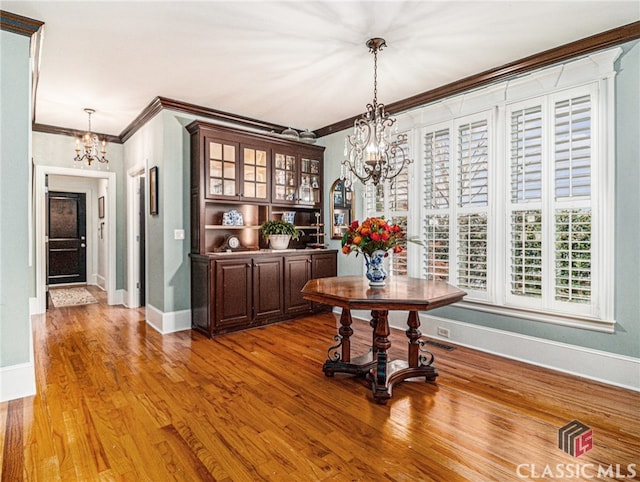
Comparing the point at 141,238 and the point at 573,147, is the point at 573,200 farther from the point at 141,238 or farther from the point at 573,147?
the point at 141,238

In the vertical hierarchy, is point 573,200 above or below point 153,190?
below

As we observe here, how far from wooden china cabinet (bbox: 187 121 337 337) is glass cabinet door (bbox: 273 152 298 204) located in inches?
0.5

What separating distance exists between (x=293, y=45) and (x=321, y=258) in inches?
112

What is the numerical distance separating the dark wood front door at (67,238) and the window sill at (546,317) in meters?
8.28

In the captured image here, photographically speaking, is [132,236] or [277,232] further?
[132,236]

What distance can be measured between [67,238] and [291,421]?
816cm

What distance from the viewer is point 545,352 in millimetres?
3195

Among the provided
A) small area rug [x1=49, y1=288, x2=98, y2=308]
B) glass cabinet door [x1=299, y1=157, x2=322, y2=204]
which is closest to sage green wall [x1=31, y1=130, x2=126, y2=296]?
small area rug [x1=49, y1=288, x2=98, y2=308]

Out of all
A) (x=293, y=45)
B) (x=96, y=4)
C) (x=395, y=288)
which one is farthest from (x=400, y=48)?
(x=96, y=4)

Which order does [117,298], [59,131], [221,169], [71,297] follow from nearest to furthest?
[221,169]
[59,131]
[117,298]
[71,297]

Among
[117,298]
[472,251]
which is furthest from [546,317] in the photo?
[117,298]

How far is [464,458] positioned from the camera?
1916 millimetres

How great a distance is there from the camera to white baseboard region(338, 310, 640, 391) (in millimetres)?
2805

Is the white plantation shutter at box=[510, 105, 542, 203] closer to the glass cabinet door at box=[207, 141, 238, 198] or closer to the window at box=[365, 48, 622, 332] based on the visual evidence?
the window at box=[365, 48, 622, 332]
